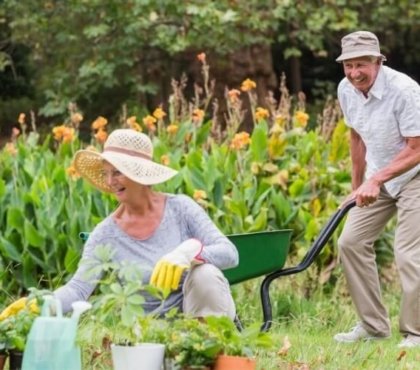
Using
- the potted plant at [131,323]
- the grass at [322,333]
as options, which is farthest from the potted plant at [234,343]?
the grass at [322,333]

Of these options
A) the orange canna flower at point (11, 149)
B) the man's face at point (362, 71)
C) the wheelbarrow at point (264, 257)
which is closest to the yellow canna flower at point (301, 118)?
the orange canna flower at point (11, 149)

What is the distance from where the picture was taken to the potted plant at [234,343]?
3998 mm

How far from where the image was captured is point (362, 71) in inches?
238

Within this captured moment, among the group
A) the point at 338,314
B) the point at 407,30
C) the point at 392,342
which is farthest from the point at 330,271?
the point at 407,30

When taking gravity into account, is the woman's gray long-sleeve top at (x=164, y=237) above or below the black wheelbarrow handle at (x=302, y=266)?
above

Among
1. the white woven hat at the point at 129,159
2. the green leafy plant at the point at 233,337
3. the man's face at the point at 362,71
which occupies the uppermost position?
the man's face at the point at 362,71

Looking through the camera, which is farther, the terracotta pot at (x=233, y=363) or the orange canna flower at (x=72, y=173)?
the orange canna flower at (x=72, y=173)

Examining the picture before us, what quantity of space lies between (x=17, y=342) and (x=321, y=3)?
9.82 meters

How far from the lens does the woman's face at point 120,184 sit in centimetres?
494

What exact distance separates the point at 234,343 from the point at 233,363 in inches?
3.2

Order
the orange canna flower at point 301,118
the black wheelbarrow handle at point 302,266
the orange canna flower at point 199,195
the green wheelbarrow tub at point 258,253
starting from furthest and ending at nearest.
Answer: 1. the orange canna flower at point 301,118
2. the orange canna flower at point 199,195
3. the black wheelbarrow handle at point 302,266
4. the green wheelbarrow tub at point 258,253

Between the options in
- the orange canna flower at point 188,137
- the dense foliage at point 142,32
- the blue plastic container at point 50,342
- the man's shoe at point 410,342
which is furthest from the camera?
the dense foliage at point 142,32

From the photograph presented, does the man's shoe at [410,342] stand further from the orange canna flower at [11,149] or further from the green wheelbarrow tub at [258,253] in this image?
the orange canna flower at [11,149]

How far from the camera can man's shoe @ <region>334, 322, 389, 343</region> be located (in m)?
6.30
